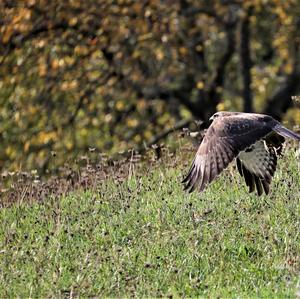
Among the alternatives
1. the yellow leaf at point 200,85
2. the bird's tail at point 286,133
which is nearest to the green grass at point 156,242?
the bird's tail at point 286,133

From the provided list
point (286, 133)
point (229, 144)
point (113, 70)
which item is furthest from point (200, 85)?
point (229, 144)

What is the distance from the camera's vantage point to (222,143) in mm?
8133

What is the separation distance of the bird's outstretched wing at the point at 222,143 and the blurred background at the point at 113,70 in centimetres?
749

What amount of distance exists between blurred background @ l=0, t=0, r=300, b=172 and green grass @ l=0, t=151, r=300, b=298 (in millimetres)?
6855

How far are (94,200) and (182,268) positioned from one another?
173 centimetres

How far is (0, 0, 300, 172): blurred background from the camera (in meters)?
16.3

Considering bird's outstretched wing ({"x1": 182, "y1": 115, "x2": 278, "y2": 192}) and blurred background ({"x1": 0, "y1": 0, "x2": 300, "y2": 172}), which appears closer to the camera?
bird's outstretched wing ({"x1": 182, "y1": 115, "x2": 278, "y2": 192})

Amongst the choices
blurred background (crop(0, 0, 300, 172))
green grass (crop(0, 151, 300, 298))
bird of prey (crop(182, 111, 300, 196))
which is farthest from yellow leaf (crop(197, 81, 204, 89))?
bird of prey (crop(182, 111, 300, 196))

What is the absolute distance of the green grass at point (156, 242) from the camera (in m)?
7.21

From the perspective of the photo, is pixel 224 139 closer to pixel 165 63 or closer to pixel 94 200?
pixel 94 200

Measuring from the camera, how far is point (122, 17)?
16469 millimetres

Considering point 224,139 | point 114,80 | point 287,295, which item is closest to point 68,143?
point 114,80

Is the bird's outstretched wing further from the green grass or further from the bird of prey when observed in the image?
the green grass

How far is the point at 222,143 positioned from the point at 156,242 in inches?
36.6
